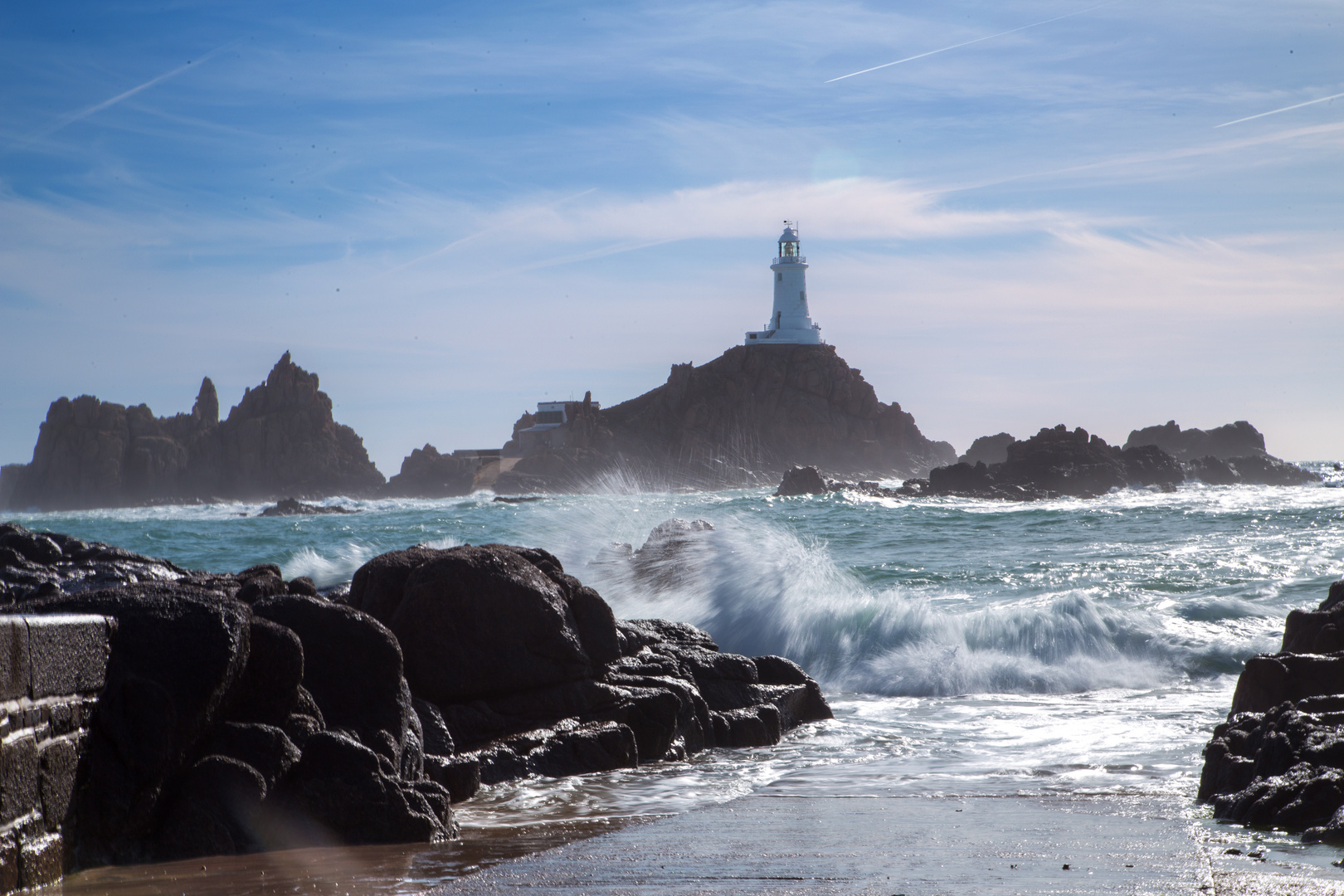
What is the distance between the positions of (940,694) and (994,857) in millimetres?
5285

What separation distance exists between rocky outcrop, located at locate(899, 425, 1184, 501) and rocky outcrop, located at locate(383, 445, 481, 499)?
37.3 m

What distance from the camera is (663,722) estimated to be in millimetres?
6273

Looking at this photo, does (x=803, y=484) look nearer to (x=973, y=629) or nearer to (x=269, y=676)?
(x=973, y=629)

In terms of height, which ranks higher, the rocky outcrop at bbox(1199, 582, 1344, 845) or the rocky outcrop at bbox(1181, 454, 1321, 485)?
the rocky outcrop at bbox(1181, 454, 1321, 485)

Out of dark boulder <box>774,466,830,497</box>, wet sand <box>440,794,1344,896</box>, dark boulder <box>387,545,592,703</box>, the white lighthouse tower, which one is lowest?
wet sand <box>440,794,1344,896</box>

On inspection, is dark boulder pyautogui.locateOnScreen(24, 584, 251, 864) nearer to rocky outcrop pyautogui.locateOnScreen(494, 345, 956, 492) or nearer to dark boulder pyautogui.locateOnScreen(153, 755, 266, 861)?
dark boulder pyautogui.locateOnScreen(153, 755, 266, 861)

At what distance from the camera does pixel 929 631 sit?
10.7 m

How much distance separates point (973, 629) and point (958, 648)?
0.67 m

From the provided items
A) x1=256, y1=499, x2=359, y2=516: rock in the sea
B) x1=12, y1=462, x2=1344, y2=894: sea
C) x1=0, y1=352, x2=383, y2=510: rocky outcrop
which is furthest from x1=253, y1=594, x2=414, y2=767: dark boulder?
x1=0, y1=352, x2=383, y2=510: rocky outcrop

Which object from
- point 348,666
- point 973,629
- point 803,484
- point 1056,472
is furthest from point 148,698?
point 1056,472

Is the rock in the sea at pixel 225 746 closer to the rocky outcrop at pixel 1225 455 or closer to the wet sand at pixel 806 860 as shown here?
the wet sand at pixel 806 860

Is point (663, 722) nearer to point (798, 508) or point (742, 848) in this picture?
point (742, 848)

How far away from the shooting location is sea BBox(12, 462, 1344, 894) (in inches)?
194

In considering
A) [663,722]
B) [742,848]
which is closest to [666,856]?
[742,848]
